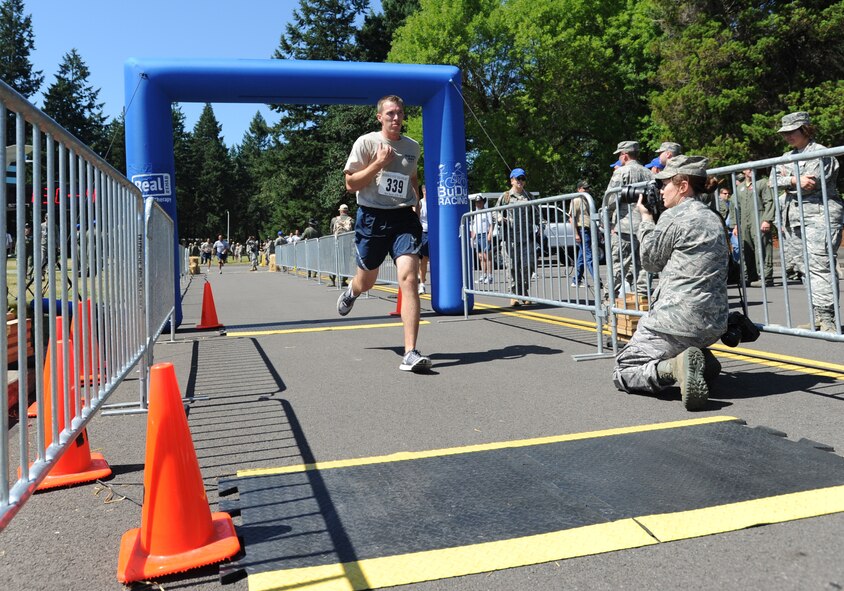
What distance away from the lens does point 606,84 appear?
117 feet

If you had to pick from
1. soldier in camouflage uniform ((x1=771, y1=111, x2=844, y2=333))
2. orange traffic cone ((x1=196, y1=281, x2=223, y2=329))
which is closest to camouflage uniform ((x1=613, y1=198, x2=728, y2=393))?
soldier in camouflage uniform ((x1=771, y1=111, x2=844, y2=333))

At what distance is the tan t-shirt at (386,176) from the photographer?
227 inches

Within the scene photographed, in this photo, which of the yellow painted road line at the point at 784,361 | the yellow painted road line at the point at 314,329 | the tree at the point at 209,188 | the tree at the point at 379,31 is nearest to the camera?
the yellow painted road line at the point at 784,361

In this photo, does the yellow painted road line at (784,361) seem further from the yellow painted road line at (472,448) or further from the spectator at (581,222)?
the yellow painted road line at (472,448)

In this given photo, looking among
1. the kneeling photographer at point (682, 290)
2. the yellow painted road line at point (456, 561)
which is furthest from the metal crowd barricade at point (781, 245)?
the yellow painted road line at point (456, 561)

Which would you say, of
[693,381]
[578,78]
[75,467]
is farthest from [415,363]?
[578,78]

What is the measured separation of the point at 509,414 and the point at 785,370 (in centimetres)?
230

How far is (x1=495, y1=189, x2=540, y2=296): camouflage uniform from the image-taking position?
8031mm

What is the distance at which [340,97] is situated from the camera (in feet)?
31.3

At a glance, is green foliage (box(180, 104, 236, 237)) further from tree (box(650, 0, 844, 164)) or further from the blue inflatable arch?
the blue inflatable arch

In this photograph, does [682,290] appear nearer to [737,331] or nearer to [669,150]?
[737,331]

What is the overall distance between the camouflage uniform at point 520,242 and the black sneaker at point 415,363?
8.85 ft

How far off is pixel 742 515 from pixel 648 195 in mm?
3392

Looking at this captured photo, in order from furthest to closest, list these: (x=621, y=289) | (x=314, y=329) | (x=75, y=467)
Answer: (x=314, y=329) → (x=621, y=289) → (x=75, y=467)
